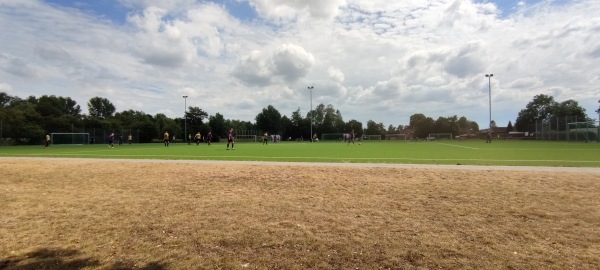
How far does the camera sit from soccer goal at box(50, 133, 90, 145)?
176 ft

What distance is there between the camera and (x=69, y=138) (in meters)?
55.7

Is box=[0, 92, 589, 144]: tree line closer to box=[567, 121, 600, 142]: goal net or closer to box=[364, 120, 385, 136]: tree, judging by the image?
box=[364, 120, 385, 136]: tree

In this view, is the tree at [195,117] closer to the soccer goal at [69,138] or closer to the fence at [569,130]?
the soccer goal at [69,138]

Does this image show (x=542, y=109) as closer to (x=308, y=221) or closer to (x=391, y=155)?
(x=391, y=155)

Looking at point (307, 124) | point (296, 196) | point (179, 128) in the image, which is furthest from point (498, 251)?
point (307, 124)

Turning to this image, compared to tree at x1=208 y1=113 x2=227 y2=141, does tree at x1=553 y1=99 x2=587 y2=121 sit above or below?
above

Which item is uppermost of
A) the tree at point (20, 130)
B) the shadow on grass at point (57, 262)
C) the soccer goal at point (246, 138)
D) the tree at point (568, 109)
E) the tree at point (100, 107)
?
the tree at point (100, 107)

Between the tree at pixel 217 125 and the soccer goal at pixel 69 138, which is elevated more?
the tree at pixel 217 125

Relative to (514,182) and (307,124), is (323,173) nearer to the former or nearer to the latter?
(514,182)

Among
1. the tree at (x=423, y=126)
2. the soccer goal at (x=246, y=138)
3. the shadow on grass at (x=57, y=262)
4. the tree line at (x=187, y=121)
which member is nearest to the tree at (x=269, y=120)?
the tree line at (x=187, y=121)

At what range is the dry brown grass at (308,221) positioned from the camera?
563 cm

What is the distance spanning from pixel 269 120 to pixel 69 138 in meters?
62.9

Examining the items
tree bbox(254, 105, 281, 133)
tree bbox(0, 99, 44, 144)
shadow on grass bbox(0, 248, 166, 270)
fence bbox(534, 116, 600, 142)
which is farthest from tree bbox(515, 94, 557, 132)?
shadow on grass bbox(0, 248, 166, 270)

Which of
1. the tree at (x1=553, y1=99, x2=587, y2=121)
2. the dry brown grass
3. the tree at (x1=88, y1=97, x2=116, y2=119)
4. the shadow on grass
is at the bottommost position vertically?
the shadow on grass
